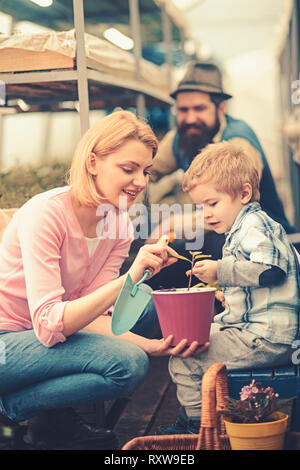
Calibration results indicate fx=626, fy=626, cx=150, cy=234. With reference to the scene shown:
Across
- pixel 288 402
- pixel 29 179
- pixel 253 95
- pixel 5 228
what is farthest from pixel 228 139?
pixel 253 95

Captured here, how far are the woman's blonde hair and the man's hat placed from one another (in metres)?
1.27

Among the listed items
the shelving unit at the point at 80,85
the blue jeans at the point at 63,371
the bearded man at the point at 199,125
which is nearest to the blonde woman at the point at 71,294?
the blue jeans at the point at 63,371

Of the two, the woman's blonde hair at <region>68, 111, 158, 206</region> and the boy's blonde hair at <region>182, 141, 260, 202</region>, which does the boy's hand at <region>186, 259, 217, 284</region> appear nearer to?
the boy's blonde hair at <region>182, 141, 260, 202</region>

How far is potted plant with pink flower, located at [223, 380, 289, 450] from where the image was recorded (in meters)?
1.60

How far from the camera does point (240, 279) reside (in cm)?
182

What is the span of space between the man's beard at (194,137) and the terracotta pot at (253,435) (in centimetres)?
154

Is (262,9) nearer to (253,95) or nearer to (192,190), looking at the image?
(253,95)

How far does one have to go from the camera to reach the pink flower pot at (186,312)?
5.71ft

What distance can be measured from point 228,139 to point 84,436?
129 cm

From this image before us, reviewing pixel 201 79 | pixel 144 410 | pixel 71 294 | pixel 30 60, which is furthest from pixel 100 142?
pixel 201 79

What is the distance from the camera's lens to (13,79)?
7.54 ft

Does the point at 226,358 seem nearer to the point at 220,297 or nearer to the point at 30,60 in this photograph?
the point at 220,297

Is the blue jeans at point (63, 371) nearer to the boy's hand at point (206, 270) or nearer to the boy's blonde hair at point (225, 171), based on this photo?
the boy's hand at point (206, 270)

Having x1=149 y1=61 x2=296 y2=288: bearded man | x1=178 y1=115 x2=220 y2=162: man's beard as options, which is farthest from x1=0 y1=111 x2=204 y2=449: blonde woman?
x1=178 y1=115 x2=220 y2=162: man's beard
